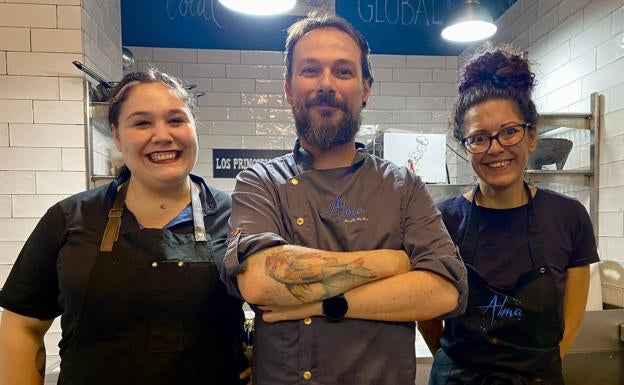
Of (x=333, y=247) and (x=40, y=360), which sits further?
(x=40, y=360)

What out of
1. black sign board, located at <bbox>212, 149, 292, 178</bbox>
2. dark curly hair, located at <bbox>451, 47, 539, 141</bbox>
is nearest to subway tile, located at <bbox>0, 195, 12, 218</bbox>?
black sign board, located at <bbox>212, 149, 292, 178</bbox>

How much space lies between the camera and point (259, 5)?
7.59ft

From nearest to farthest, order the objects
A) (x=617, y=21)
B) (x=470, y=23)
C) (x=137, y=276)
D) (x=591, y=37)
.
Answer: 1. (x=137, y=276)
2. (x=617, y=21)
3. (x=591, y=37)
4. (x=470, y=23)

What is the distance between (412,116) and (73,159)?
2.66m

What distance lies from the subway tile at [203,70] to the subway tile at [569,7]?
8.13ft

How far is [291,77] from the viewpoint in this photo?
4.09 ft

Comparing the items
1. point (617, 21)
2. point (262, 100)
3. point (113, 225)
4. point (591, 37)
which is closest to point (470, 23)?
point (591, 37)

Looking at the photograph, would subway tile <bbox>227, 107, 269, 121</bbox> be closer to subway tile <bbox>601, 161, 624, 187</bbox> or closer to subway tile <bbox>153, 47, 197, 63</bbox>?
subway tile <bbox>153, 47, 197, 63</bbox>

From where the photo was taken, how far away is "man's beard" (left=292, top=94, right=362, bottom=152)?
1.16 metres

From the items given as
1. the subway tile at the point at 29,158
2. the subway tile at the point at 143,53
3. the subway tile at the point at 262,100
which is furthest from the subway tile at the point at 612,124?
the subway tile at the point at 143,53

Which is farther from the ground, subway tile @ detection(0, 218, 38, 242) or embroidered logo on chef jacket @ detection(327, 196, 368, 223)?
embroidered logo on chef jacket @ detection(327, 196, 368, 223)

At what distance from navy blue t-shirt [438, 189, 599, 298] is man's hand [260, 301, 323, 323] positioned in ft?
2.14

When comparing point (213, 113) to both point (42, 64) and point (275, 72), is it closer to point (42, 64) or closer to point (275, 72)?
point (275, 72)

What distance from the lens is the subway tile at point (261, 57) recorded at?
3631 millimetres
